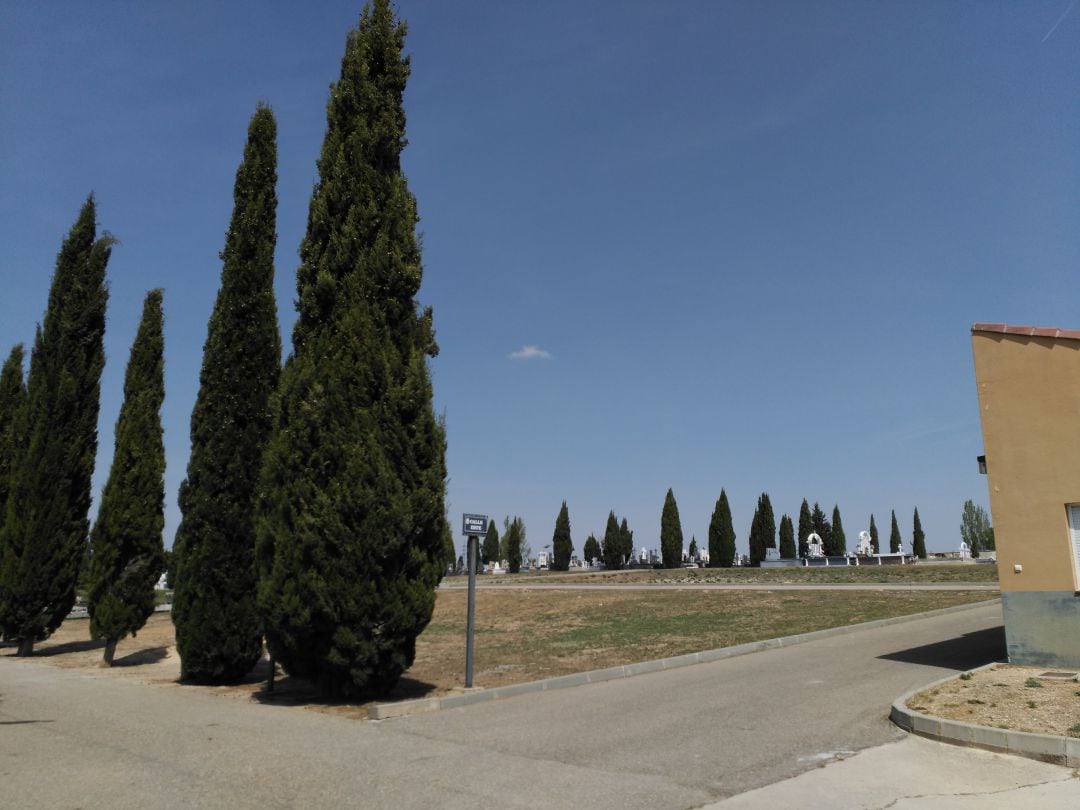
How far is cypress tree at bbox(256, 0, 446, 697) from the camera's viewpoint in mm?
9875

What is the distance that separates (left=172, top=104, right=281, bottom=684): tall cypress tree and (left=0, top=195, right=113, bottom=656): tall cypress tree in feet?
27.0

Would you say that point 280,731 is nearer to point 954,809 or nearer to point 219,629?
point 219,629

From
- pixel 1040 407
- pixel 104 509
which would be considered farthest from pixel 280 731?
pixel 1040 407

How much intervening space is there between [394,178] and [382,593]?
20.3 feet

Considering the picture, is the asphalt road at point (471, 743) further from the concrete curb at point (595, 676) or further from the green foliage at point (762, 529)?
the green foliage at point (762, 529)

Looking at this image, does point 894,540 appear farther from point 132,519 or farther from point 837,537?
point 132,519

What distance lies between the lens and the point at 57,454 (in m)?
18.9

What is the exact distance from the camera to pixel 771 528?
7212 cm

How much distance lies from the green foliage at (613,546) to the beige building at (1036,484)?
6977cm

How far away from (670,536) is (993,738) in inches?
2349

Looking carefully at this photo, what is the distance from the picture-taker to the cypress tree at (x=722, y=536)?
6288cm

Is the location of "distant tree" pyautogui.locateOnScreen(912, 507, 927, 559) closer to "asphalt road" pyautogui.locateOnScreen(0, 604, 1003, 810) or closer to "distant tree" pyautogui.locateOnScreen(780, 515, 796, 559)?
"distant tree" pyautogui.locateOnScreen(780, 515, 796, 559)

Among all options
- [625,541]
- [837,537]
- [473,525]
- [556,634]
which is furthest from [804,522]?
[473,525]

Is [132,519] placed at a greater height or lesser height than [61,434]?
lesser
